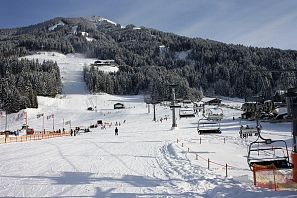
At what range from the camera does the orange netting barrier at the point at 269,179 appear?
16.6 m

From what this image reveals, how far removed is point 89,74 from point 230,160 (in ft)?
485

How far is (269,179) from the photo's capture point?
56.7ft

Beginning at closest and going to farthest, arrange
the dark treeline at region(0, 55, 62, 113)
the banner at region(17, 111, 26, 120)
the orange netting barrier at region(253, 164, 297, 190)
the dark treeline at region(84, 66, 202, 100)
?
the orange netting barrier at region(253, 164, 297, 190), the banner at region(17, 111, 26, 120), the dark treeline at region(0, 55, 62, 113), the dark treeline at region(84, 66, 202, 100)

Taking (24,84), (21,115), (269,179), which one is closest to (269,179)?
(269,179)

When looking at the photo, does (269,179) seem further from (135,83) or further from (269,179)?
(135,83)

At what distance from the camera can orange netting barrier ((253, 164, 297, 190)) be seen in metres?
16.6

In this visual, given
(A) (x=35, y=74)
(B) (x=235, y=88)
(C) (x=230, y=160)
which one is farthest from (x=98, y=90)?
(C) (x=230, y=160)

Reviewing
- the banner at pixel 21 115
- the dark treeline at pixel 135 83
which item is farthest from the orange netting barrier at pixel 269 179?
the dark treeline at pixel 135 83

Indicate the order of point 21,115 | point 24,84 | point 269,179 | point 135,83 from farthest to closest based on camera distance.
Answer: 1. point 135,83
2. point 24,84
3. point 21,115
4. point 269,179

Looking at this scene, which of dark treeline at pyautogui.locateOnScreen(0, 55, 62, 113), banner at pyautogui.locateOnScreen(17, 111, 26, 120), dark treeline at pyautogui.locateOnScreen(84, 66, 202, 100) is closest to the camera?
banner at pyautogui.locateOnScreen(17, 111, 26, 120)

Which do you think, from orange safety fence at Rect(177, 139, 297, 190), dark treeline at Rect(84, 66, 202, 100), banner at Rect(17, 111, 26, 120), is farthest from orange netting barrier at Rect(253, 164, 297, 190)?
dark treeline at Rect(84, 66, 202, 100)

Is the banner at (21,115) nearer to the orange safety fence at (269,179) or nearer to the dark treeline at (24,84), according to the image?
the dark treeline at (24,84)

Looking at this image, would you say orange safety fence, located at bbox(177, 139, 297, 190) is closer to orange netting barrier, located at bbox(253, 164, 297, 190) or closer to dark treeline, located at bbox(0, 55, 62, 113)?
orange netting barrier, located at bbox(253, 164, 297, 190)

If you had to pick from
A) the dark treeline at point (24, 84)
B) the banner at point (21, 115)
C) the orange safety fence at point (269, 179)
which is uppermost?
the dark treeline at point (24, 84)
